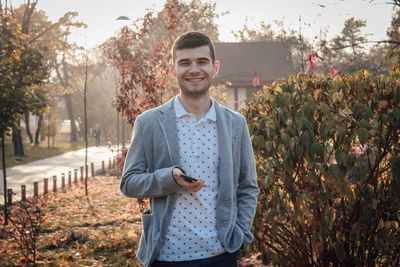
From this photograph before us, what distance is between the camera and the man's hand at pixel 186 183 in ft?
8.71

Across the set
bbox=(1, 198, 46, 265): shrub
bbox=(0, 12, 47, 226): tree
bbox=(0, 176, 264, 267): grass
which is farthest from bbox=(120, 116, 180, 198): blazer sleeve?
bbox=(0, 12, 47, 226): tree

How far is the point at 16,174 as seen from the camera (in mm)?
24516

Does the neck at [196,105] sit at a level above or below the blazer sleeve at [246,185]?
above

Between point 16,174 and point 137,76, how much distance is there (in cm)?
1556

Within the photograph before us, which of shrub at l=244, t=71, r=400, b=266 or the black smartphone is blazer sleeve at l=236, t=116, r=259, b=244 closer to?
the black smartphone

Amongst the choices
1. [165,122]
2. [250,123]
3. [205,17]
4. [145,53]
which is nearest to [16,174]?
[145,53]

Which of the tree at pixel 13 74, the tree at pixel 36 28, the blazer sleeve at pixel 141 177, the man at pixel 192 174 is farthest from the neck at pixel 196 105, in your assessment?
the tree at pixel 36 28

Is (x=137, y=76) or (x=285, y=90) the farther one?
(x=137, y=76)

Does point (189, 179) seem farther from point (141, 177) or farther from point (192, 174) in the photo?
point (141, 177)

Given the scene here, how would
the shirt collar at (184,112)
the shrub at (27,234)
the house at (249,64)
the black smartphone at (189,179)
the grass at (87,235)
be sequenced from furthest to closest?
the house at (249,64), the grass at (87,235), the shrub at (27,234), the shirt collar at (184,112), the black smartphone at (189,179)

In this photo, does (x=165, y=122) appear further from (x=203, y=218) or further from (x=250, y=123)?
(x=250, y=123)

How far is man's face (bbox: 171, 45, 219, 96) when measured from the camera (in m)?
2.98

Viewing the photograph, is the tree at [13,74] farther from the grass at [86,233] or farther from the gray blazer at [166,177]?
the gray blazer at [166,177]

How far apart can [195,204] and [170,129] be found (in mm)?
408
